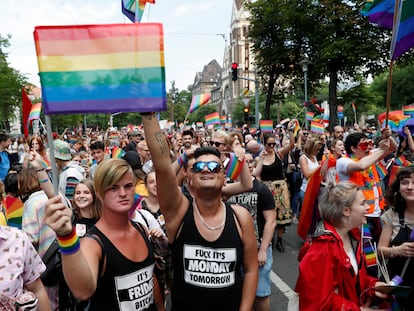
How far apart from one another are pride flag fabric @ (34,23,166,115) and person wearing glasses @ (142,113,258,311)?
0.32 meters

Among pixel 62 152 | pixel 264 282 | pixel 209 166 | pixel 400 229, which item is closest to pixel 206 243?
pixel 209 166

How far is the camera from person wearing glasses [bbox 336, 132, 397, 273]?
3900mm

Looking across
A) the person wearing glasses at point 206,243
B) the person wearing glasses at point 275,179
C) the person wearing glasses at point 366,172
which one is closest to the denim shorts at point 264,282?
the person wearing glasses at point 206,243

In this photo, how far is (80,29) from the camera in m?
1.89

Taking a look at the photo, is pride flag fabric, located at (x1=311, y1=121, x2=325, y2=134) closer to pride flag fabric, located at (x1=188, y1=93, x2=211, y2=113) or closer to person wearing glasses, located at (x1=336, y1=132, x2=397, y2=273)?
pride flag fabric, located at (x1=188, y1=93, x2=211, y2=113)

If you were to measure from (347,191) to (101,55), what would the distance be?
1.92 metres

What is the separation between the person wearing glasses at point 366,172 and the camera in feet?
12.8

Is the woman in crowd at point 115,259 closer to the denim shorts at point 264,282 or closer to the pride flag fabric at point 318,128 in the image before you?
the denim shorts at point 264,282

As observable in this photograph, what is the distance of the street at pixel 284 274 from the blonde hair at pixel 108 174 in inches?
113

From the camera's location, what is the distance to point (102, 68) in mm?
1942

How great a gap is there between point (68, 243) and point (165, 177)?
2.19ft

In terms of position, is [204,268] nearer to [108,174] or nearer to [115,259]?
[115,259]

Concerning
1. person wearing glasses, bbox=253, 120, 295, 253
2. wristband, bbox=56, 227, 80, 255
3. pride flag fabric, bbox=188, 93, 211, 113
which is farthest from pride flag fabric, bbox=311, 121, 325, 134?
wristband, bbox=56, 227, 80, 255

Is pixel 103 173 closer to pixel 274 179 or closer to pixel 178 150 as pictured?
pixel 274 179
